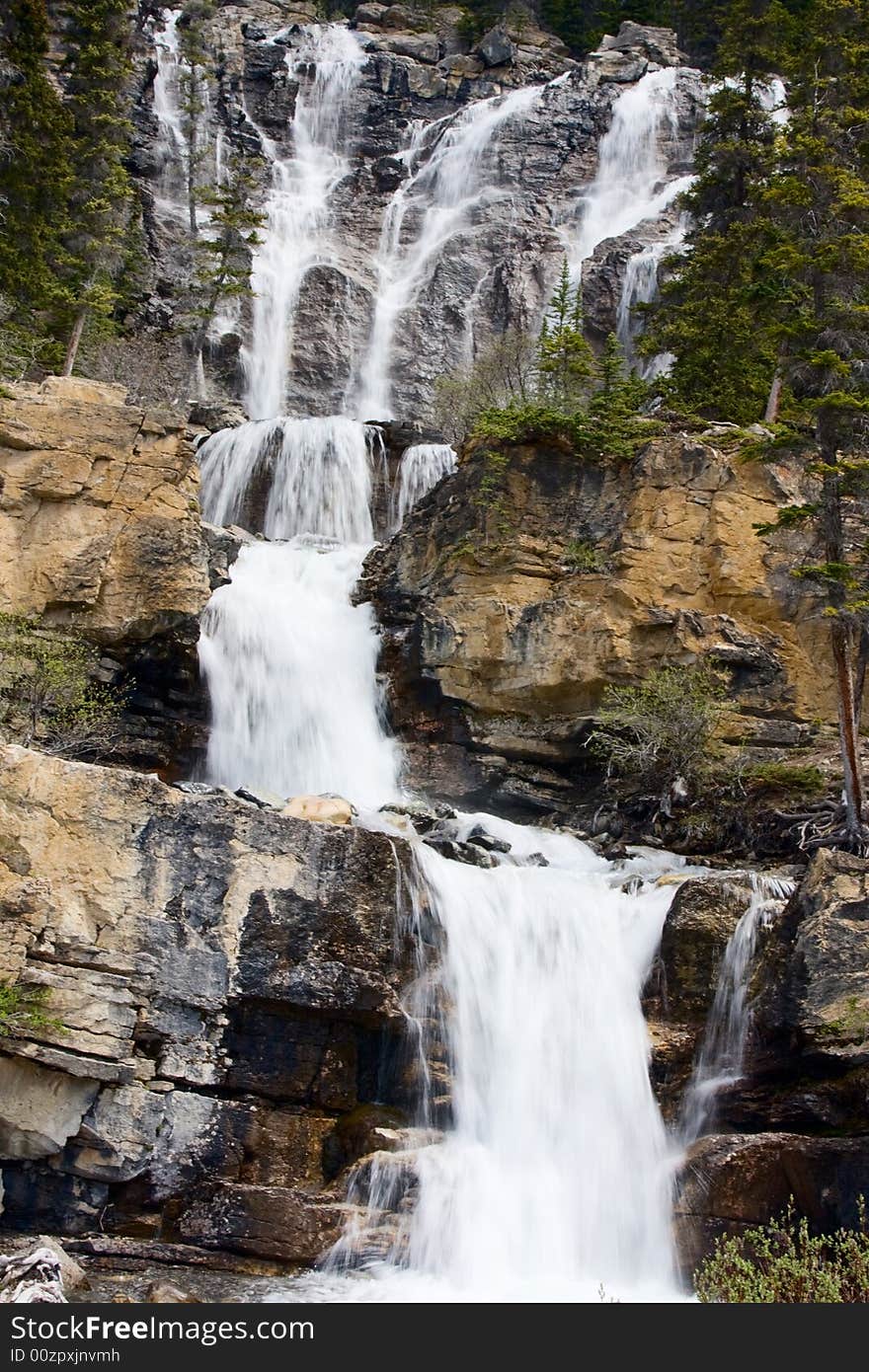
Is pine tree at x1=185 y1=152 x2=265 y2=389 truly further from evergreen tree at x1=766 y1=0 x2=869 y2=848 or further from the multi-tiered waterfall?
evergreen tree at x1=766 y1=0 x2=869 y2=848

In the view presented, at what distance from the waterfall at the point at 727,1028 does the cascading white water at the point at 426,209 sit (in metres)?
26.0

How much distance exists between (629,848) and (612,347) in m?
11.8

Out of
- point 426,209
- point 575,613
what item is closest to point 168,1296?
point 575,613

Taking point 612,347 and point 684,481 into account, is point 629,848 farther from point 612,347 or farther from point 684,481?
point 612,347

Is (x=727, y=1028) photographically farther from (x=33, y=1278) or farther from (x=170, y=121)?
(x=170, y=121)

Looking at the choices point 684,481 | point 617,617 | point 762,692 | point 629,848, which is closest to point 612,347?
point 684,481

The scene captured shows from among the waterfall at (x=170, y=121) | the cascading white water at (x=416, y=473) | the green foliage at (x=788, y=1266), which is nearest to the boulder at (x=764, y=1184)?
the green foliage at (x=788, y=1266)

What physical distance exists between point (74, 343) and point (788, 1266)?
80.7 feet

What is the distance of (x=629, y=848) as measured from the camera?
20.2m

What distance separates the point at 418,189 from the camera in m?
44.3

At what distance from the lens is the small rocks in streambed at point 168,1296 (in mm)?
10922

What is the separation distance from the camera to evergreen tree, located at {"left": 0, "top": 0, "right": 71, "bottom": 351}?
28.0 m

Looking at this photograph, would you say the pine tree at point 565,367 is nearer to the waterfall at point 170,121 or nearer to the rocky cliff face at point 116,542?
the rocky cliff face at point 116,542

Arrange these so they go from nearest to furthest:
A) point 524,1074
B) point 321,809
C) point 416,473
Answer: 1. point 524,1074
2. point 321,809
3. point 416,473
